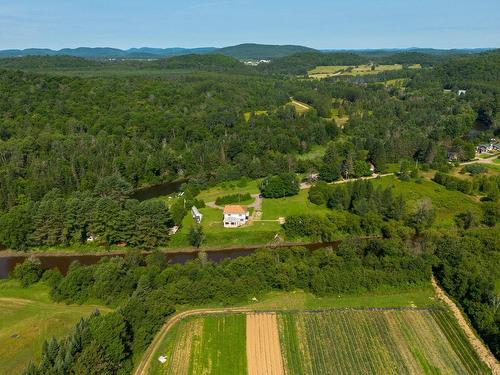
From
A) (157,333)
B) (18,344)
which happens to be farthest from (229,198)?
(18,344)

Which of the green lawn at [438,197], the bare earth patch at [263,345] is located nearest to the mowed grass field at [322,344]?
the bare earth patch at [263,345]

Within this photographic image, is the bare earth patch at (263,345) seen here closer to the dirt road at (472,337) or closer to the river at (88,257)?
the river at (88,257)

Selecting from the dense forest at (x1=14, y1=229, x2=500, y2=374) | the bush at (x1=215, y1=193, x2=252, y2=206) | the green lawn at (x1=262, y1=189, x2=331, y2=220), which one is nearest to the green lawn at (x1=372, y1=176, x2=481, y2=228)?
the dense forest at (x1=14, y1=229, x2=500, y2=374)

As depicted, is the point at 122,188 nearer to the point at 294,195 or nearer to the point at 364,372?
the point at 294,195

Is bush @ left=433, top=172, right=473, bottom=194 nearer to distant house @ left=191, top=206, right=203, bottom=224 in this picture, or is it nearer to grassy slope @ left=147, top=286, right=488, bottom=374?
grassy slope @ left=147, top=286, right=488, bottom=374

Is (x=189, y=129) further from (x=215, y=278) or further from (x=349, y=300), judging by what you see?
(x=349, y=300)

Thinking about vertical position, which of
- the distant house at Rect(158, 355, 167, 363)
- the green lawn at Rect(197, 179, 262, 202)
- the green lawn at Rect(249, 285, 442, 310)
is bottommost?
the green lawn at Rect(197, 179, 262, 202)
